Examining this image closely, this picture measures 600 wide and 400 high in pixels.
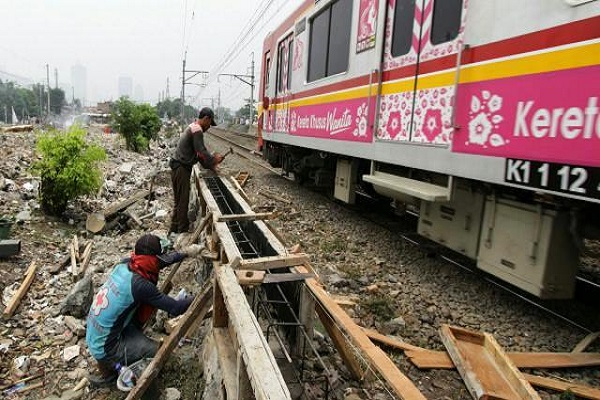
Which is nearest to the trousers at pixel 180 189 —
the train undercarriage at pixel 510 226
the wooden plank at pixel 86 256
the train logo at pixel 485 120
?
the wooden plank at pixel 86 256

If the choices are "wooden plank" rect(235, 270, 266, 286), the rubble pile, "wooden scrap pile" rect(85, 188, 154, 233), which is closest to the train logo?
"wooden plank" rect(235, 270, 266, 286)

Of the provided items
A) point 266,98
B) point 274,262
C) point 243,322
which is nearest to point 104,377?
point 274,262

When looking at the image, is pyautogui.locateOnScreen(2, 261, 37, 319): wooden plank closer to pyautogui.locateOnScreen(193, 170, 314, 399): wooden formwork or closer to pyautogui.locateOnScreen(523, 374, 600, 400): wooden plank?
pyautogui.locateOnScreen(193, 170, 314, 399): wooden formwork

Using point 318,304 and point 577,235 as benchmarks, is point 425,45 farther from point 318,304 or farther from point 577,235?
point 318,304

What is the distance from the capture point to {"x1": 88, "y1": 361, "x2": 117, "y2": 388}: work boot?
4.09m

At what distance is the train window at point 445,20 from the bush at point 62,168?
6.81m

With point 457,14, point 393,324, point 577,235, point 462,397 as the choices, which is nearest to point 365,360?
point 462,397

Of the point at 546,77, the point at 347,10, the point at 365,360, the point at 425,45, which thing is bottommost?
the point at 365,360

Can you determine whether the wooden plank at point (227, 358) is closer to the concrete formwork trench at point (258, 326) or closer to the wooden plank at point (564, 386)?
the concrete formwork trench at point (258, 326)

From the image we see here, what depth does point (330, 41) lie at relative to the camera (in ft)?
22.5

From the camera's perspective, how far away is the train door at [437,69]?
3.86 metres

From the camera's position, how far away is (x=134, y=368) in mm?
3971

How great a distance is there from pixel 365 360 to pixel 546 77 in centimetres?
216

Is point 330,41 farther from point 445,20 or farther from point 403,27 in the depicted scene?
point 445,20
